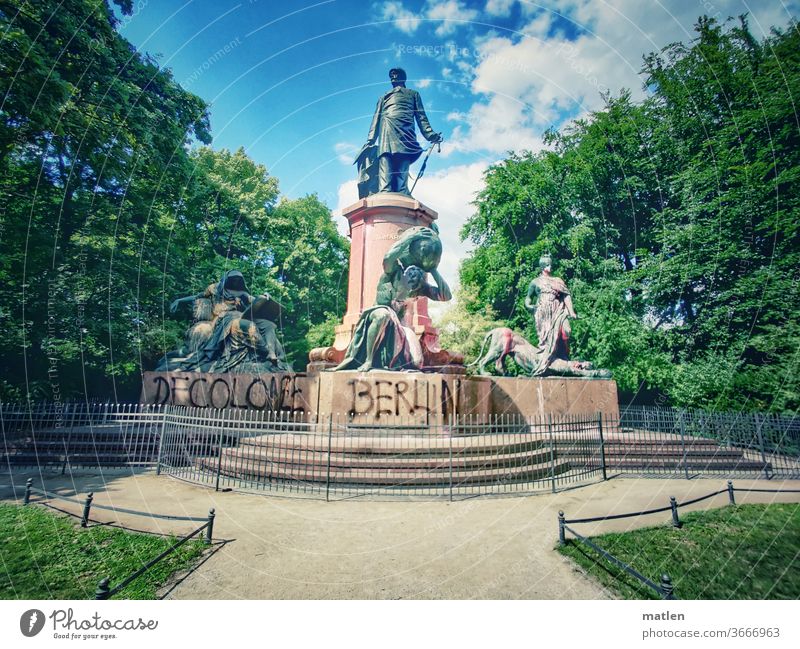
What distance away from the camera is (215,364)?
44.5 ft

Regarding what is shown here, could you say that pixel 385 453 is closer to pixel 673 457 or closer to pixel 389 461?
pixel 389 461

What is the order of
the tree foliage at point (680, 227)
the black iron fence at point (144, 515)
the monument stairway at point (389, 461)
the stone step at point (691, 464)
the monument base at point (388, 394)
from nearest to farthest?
the black iron fence at point (144, 515) < the monument stairway at point (389, 461) < the stone step at point (691, 464) < the monument base at point (388, 394) < the tree foliage at point (680, 227)

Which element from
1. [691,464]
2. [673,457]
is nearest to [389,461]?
[673,457]

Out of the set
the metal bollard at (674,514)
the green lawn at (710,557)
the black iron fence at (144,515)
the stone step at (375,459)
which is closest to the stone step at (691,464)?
the stone step at (375,459)

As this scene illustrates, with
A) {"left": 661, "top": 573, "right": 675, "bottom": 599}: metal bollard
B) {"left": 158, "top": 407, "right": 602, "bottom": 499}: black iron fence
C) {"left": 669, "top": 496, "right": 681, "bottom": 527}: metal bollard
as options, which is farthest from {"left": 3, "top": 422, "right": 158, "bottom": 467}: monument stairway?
{"left": 669, "top": 496, "right": 681, "bottom": 527}: metal bollard

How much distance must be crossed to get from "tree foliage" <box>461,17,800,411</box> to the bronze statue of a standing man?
10.5m

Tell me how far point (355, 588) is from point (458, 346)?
22.7 meters

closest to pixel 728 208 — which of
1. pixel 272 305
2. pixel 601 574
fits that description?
pixel 601 574

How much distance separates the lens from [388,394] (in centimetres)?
989

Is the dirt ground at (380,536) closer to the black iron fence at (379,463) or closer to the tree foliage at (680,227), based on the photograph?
the black iron fence at (379,463)

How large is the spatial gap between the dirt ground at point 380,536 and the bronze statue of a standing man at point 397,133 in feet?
39.2

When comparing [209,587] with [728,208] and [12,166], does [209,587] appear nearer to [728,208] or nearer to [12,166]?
[12,166]

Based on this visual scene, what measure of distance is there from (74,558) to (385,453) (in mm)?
4849

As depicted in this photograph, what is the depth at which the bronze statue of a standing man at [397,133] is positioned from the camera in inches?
Result: 583
